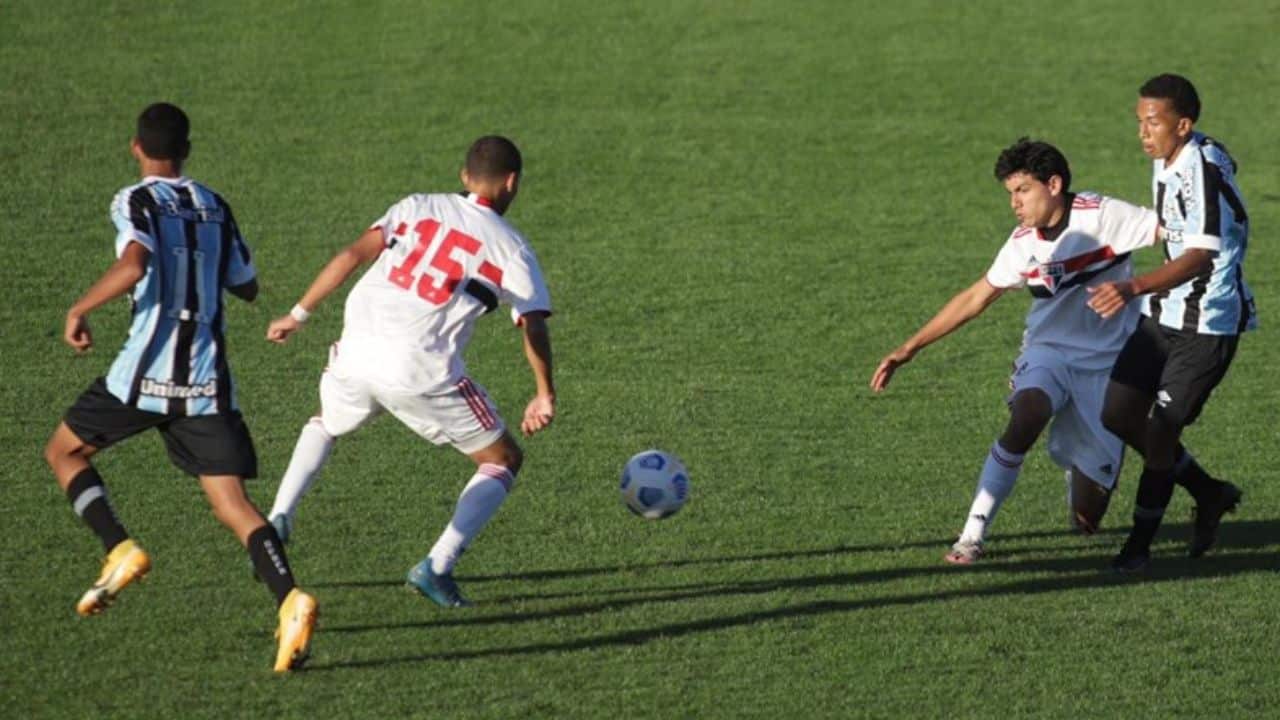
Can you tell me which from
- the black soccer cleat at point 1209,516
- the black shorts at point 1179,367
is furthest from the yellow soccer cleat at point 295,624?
the black soccer cleat at point 1209,516

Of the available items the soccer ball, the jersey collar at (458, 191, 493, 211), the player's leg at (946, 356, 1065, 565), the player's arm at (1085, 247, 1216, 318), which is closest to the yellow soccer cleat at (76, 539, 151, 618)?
the jersey collar at (458, 191, 493, 211)

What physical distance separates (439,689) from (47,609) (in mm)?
1879

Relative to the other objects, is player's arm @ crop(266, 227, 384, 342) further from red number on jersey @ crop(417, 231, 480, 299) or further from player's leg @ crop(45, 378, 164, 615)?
player's leg @ crop(45, 378, 164, 615)

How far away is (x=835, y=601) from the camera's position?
8195mm

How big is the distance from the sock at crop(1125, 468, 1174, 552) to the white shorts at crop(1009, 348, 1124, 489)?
450 millimetres

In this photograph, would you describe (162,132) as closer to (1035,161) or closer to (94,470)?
Answer: (94,470)

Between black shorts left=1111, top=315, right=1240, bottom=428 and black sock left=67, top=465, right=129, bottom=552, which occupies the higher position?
black shorts left=1111, top=315, right=1240, bottom=428

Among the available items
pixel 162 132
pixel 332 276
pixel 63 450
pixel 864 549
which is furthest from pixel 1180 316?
pixel 63 450

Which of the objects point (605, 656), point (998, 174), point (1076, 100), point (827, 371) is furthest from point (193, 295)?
point (1076, 100)

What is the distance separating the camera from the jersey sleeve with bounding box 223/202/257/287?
7477mm

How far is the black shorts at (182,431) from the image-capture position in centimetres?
735

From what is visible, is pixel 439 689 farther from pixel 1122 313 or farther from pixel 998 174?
pixel 1122 313

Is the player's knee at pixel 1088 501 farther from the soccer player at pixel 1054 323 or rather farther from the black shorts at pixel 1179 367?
the black shorts at pixel 1179 367

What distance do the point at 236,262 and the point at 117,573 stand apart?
129cm
